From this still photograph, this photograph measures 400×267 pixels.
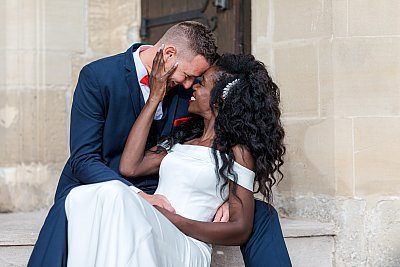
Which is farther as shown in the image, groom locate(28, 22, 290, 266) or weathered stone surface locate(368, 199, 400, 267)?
weathered stone surface locate(368, 199, 400, 267)

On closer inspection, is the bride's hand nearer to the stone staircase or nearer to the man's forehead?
the man's forehead

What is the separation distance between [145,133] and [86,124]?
0.21 m

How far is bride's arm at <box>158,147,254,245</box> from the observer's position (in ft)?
9.83

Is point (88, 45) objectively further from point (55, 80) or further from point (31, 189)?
point (31, 189)

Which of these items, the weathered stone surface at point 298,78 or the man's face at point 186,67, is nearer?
the man's face at point 186,67

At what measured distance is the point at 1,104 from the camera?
4324 millimetres

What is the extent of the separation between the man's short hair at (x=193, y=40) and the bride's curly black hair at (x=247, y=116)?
55 mm

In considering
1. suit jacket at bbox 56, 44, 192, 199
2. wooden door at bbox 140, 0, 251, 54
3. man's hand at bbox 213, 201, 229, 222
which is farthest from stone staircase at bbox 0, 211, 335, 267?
wooden door at bbox 140, 0, 251, 54

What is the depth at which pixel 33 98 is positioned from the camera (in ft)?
14.2

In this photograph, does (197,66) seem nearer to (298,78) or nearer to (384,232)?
(298,78)

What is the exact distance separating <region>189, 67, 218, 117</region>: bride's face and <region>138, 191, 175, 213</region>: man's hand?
0.34 meters

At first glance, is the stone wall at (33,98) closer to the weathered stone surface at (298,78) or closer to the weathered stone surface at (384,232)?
the weathered stone surface at (298,78)

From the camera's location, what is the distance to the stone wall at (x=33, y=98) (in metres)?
4.32

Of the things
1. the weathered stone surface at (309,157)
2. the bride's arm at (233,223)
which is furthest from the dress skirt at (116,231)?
the weathered stone surface at (309,157)
